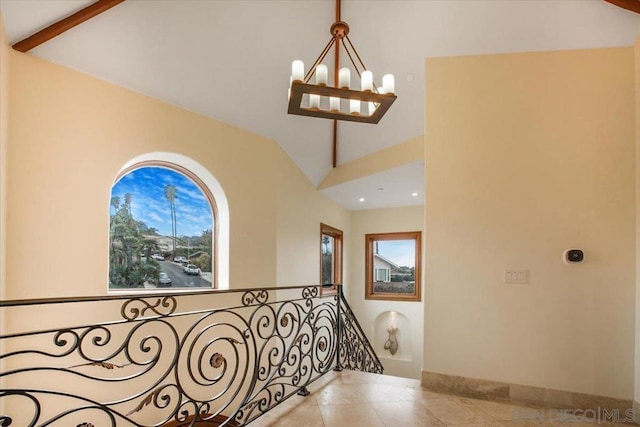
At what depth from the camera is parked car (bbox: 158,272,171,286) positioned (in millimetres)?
3930

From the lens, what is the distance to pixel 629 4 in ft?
8.41

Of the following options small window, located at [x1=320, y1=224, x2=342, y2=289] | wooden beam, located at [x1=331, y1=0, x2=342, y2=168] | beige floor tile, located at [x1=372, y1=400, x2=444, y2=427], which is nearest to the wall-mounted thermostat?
beige floor tile, located at [x1=372, y1=400, x2=444, y2=427]

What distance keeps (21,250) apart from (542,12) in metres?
4.52

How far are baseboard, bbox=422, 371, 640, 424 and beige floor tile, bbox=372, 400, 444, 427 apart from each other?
0.41m

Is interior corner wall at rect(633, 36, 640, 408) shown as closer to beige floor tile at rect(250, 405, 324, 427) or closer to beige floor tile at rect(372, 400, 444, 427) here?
beige floor tile at rect(372, 400, 444, 427)

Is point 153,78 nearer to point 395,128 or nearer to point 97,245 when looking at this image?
point 97,245

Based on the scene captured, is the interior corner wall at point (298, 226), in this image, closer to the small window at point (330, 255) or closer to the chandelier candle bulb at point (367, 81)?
the small window at point (330, 255)

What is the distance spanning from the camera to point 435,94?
3328 mm

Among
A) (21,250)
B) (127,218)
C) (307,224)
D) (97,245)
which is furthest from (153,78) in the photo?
(307,224)

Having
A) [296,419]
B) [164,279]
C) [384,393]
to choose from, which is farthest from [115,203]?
[384,393]

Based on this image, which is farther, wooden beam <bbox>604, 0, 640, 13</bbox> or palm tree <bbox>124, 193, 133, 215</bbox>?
palm tree <bbox>124, 193, 133, 215</bbox>

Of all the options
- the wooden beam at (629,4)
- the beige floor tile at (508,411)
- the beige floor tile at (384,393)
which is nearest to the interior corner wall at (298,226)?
the beige floor tile at (384,393)

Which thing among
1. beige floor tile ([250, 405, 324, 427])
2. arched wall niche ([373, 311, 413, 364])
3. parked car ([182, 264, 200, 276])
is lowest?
arched wall niche ([373, 311, 413, 364])

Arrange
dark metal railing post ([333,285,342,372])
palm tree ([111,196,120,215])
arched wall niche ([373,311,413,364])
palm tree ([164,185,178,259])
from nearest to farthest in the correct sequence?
dark metal railing post ([333,285,342,372])
palm tree ([111,196,120,215])
palm tree ([164,185,178,259])
arched wall niche ([373,311,413,364])
